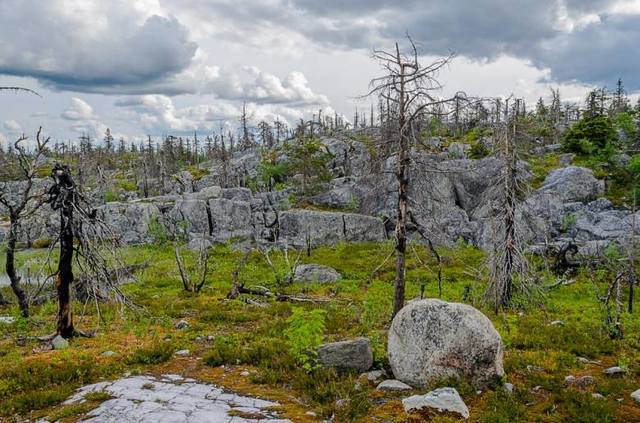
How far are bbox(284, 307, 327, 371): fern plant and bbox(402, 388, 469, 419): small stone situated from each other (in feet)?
8.28

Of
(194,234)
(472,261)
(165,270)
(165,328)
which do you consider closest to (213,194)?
(194,234)

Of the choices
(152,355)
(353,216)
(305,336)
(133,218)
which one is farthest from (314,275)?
(133,218)

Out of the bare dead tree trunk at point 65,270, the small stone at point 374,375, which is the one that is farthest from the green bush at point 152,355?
the small stone at point 374,375

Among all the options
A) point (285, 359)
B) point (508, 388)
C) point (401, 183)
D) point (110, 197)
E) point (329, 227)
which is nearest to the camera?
point (508, 388)

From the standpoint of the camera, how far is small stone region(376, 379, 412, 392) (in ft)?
31.3

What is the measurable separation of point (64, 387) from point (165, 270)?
956 inches

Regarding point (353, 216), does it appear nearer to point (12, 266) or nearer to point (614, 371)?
point (12, 266)

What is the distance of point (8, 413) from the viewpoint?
8289 mm

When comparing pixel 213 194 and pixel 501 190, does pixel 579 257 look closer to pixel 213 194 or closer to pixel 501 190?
pixel 501 190

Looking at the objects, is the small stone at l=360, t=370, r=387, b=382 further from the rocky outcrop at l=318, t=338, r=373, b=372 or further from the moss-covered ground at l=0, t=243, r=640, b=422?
the moss-covered ground at l=0, t=243, r=640, b=422

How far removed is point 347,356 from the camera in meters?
10.5

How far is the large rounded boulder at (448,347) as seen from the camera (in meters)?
9.51

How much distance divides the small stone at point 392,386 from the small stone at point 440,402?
3.32ft

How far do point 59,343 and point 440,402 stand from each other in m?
9.85
